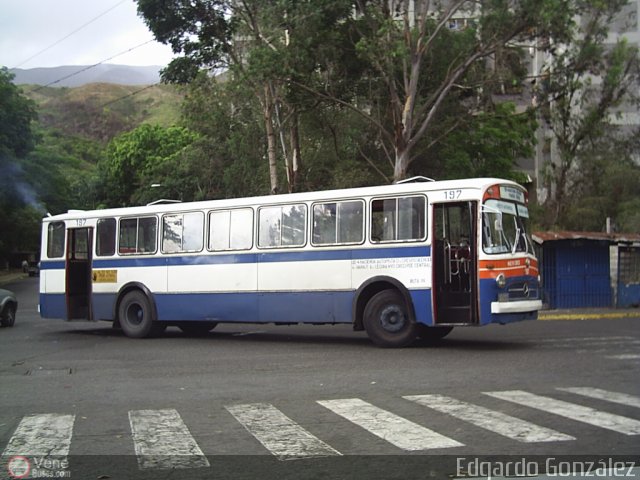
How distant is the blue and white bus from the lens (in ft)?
44.7

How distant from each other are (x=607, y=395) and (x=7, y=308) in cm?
1659

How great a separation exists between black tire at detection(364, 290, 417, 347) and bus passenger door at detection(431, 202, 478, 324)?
70 centimetres

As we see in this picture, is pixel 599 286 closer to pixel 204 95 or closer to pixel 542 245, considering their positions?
pixel 542 245

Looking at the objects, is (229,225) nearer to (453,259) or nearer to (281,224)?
(281,224)

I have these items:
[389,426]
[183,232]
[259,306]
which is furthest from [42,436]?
[183,232]

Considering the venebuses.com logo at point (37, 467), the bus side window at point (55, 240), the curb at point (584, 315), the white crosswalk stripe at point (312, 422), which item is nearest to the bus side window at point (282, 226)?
the bus side window at point (55, 240)

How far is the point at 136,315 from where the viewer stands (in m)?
17.9

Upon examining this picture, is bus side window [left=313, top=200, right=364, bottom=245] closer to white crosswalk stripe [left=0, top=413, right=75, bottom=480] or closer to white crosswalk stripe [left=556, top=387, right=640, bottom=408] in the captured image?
white crosswalk stripe [left=556, top=387, right=640, bottom=408]

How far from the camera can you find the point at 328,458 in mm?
6426

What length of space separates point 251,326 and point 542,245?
1032 centimetres

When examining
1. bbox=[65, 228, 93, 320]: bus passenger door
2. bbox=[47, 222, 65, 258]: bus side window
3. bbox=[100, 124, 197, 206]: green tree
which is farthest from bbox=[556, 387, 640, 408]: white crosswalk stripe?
bbox=[100, 124, 197, 206]: green tree

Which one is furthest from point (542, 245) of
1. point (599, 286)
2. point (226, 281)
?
point (226, 281)

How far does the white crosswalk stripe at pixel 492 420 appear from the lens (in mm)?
7121

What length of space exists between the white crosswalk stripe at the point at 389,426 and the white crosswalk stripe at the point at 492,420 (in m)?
0.63
